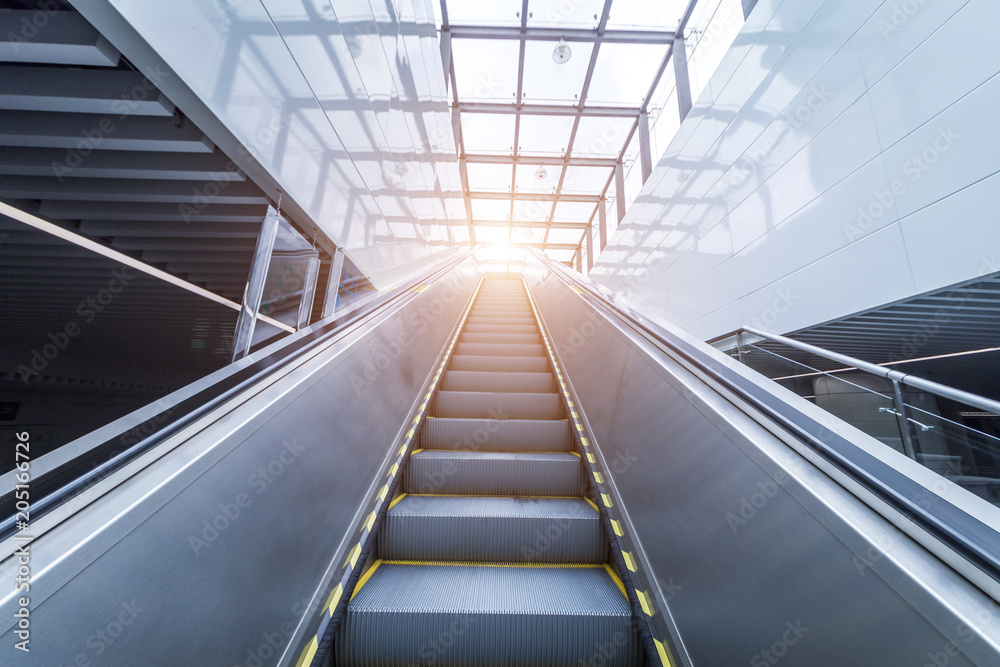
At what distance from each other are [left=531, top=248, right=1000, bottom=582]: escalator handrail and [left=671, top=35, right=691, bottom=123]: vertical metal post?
7.88m

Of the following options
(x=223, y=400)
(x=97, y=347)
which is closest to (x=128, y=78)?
(x=223, y=400)

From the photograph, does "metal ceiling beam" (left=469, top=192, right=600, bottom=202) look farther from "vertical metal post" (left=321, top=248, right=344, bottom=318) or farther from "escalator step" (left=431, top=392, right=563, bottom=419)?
"escalator step" (left=431, top=392, right=563, bottom=419)

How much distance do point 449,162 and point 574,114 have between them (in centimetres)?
355

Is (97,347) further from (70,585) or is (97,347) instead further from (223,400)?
(70,585)

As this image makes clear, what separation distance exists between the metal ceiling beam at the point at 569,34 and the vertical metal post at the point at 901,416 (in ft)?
28.9

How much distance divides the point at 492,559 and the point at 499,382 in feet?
6.39

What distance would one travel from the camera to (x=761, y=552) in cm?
117

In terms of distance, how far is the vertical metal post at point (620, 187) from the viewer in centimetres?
1197

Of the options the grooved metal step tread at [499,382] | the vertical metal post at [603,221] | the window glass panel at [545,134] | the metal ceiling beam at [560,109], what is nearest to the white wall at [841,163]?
the grooved metal step tread at [499,382]

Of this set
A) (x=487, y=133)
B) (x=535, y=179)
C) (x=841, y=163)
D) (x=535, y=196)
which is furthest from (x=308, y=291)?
(x=535, y=196)

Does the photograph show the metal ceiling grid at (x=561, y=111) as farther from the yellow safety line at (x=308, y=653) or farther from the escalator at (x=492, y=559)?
the yellow safety line at (x=308, y=653)

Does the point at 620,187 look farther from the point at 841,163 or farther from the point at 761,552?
the point at 761,552

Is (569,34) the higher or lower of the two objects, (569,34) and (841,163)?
the higher

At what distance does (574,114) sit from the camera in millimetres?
10477
